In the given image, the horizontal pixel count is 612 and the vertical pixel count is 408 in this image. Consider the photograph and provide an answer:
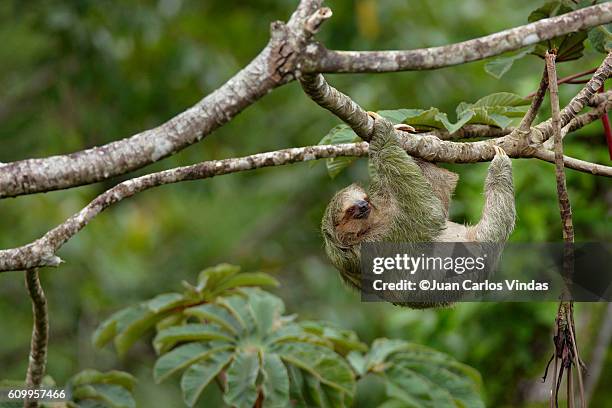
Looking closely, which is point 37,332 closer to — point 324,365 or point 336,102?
point 324,365

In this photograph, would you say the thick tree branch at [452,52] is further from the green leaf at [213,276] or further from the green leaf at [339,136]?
the green leaf at [213,276]

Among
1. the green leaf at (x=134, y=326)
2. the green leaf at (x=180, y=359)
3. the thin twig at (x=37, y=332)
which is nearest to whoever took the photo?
the thin twig at (x=37, y=332)

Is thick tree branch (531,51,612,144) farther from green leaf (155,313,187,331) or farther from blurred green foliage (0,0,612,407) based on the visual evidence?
blurred green foliage (0,0,612,407)

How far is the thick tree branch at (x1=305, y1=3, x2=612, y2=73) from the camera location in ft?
8.32

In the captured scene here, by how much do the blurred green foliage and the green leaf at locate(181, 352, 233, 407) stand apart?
300 centimetres

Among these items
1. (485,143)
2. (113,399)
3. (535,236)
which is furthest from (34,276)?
(535,236)

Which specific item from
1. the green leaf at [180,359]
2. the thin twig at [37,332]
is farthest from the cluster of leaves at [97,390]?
the thin twig at [37,332]

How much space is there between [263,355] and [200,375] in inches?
12.3

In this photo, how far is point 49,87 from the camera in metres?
8.87

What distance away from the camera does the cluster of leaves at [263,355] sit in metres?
3.83

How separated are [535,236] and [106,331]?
329 cm

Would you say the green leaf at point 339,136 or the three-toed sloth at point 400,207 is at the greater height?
the green leaf at point 339,136

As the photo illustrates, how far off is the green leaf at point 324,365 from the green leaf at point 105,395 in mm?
778

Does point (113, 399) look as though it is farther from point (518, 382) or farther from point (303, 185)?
point (303, 185)
